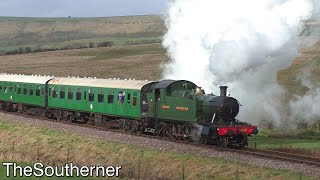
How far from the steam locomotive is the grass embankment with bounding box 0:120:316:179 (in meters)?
3.17

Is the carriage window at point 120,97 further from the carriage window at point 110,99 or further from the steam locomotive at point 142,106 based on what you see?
the carriage window at point 110,99

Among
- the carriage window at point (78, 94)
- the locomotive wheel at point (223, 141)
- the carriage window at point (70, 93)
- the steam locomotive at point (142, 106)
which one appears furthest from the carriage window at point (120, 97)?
the locomotive wheel at point (223, 141)

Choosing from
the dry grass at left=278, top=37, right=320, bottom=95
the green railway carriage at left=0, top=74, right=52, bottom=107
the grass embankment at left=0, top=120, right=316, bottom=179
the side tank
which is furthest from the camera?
the dry grass at left=278, top=37, right=320, bottom=95

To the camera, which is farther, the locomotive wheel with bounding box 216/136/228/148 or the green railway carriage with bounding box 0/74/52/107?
the green railway carriage with bounding box 0/74/52/107

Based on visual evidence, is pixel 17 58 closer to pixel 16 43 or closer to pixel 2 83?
pixel 2 83

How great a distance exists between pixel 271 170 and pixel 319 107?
81.2 ft

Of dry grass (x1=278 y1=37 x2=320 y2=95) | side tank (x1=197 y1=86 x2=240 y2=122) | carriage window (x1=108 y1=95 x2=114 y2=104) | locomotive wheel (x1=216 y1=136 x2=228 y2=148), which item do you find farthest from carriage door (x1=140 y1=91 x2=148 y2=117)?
dry grass (x1=278 y1=37 x2=320 y2=95)

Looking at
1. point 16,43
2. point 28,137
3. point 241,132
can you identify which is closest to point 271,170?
point 241,132

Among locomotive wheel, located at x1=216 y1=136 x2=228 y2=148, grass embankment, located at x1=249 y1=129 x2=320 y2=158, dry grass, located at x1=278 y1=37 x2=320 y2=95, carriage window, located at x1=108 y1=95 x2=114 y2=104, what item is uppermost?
dry grass, located at x1=278 y1=37 x2=320 y2=95

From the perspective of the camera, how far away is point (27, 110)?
1799 inches

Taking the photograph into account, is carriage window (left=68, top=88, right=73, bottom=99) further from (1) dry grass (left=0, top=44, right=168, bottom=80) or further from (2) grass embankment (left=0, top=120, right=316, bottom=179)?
(1) dry grass (left=0, top=44, right=168, bottom=80)

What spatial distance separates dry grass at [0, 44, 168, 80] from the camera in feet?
257

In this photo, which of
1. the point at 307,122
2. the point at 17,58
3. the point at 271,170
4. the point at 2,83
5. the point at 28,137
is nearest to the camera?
the point at 271,170

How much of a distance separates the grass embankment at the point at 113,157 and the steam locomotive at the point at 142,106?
317 centimetres
